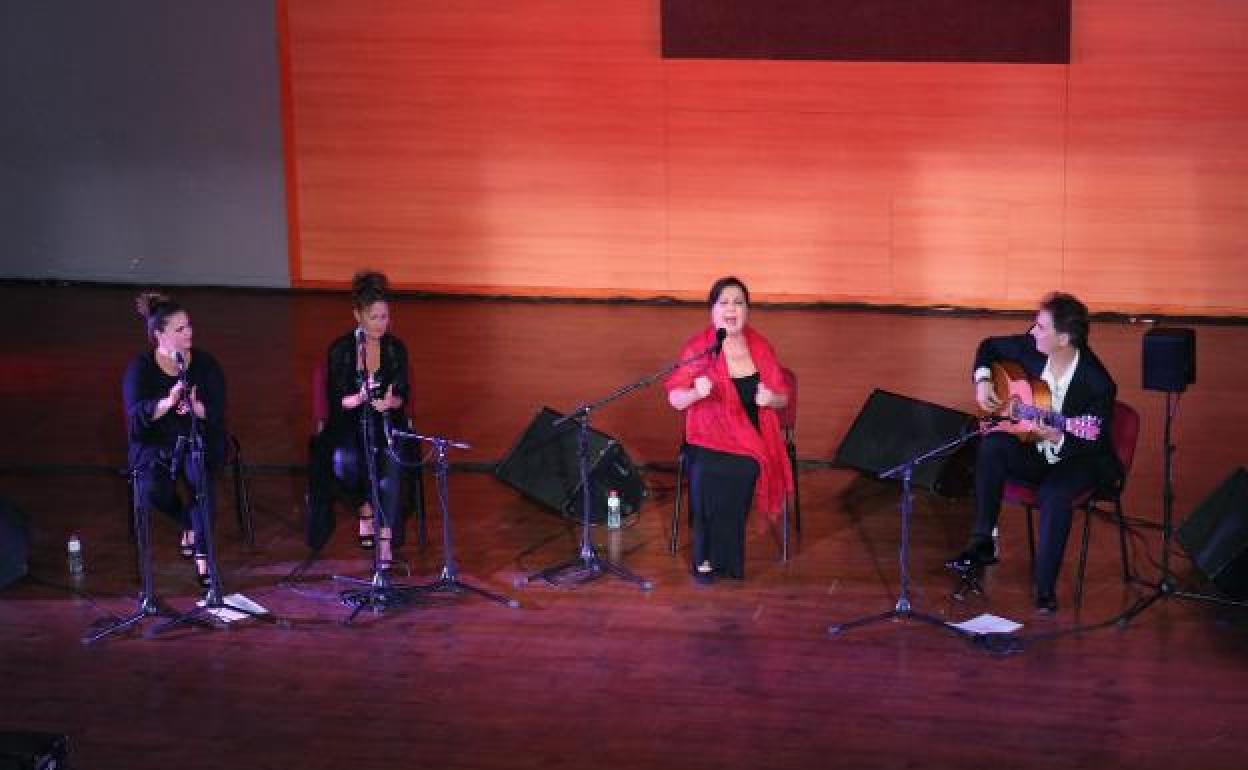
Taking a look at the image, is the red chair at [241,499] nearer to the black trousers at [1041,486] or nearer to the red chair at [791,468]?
the red chair at [791,468]

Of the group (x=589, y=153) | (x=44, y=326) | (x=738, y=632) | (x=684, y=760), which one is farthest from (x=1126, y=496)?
(x=44, y=326)

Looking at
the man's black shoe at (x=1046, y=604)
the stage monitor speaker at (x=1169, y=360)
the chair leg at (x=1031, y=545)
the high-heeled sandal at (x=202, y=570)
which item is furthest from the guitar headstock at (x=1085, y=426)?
the high-heeled sandal at (x=202, y=570)

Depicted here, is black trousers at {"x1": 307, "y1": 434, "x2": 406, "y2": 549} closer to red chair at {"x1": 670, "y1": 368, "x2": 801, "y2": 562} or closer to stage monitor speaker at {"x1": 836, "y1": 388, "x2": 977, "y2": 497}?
red chair at {"x1": 670, "y1": 368, "x2": 801, "y2": 562}

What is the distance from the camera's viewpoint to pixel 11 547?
6.86m

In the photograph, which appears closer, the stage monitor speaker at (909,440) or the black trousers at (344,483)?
the black trousers at (344,483)

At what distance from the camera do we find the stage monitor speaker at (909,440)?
7344 mm

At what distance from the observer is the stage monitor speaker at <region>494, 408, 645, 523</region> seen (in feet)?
24.3

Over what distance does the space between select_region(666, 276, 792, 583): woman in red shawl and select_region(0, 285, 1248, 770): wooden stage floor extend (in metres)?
0.21

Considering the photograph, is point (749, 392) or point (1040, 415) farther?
point (749, 392)

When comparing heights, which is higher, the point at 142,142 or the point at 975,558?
the point at 142,142

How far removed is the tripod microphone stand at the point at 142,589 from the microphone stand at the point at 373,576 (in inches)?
27.0

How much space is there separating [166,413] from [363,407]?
0.77 metres

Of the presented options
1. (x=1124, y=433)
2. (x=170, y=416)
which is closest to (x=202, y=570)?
(x=170, y=416)

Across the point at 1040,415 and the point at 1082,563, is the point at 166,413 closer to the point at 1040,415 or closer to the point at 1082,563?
the point at 1040,415
